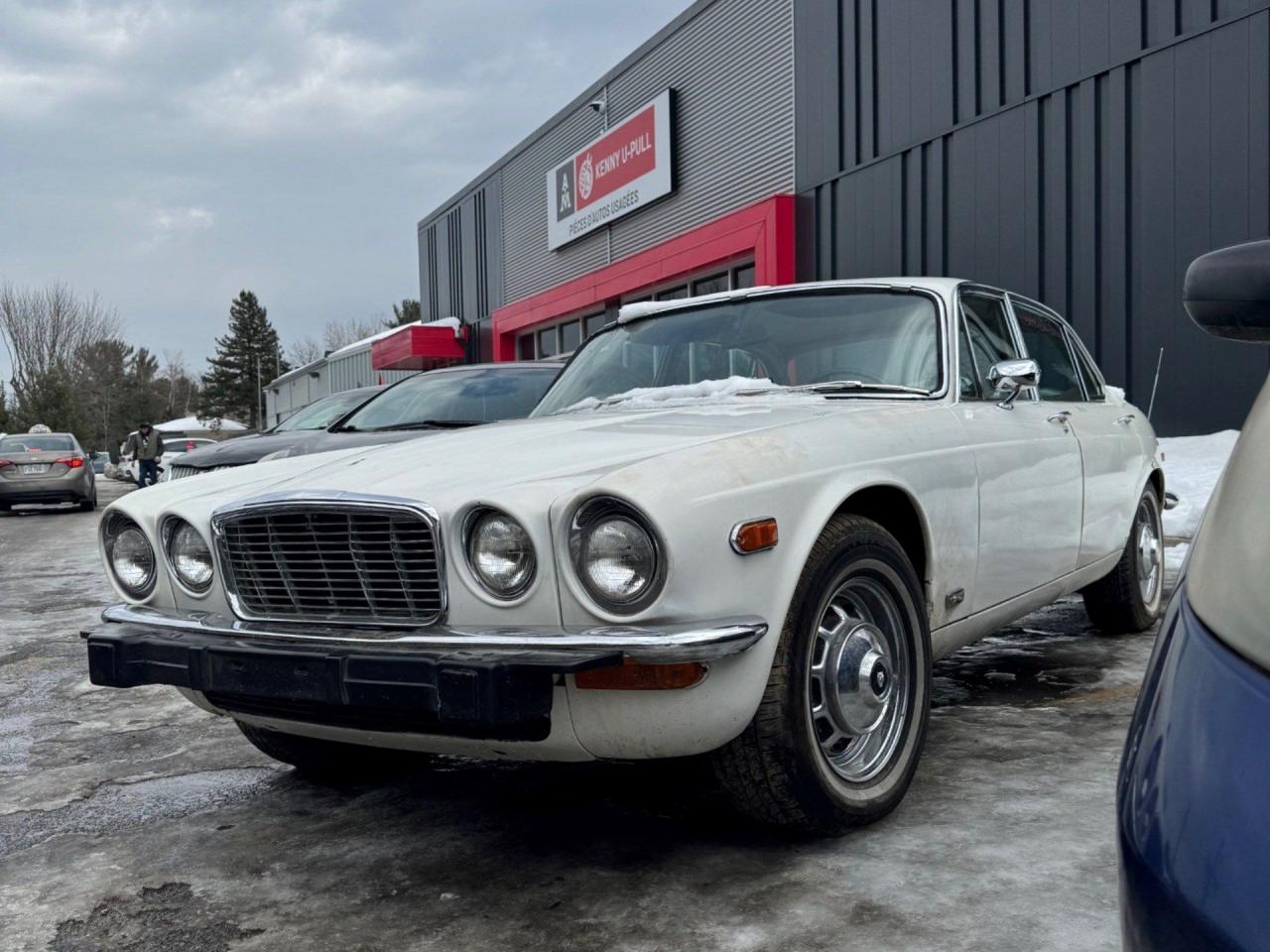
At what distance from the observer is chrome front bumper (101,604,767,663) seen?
2254 millimetres


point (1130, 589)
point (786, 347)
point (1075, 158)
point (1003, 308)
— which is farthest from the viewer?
point (1075, 158)

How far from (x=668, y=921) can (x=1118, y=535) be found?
3002 millimetres

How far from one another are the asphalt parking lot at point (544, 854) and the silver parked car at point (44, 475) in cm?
1483

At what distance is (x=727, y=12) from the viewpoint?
662 inches

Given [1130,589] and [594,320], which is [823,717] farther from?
[594,320]

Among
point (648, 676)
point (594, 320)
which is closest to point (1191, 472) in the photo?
point (648, 676)

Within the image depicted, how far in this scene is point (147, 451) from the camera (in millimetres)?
21312

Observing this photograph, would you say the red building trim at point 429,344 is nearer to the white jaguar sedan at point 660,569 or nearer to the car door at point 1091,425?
the car door at point 1091,425

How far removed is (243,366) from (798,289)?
274ft

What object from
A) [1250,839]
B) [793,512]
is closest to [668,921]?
[793,512]

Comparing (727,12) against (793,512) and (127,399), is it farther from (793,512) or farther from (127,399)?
(127,399)

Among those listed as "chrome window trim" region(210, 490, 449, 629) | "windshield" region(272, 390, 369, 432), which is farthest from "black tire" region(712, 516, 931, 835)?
"windshield" region(272, 390, 369, 432)

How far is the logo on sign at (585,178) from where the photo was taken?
67.7ft

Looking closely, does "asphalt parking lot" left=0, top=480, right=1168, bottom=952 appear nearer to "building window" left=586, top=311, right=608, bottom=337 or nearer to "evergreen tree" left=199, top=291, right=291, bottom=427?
"building window" left=586, top=311, right=608, bottom=337
